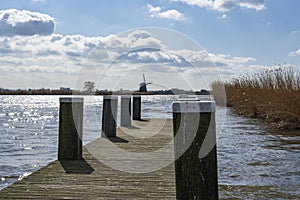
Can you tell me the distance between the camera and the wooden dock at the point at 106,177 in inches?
164

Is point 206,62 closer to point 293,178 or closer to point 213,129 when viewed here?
point 293,178

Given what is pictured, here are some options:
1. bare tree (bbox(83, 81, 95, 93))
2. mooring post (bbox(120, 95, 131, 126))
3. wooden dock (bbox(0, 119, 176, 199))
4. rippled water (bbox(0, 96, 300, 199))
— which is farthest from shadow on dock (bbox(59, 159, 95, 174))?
mooring post (bbox(120, 95, 131, 126))

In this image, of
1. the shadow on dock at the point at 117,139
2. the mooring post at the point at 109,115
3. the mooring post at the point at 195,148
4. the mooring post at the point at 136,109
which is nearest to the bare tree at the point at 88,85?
the mooring post at the point at 109,115

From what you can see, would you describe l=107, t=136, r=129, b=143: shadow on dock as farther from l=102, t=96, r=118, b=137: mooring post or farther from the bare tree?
the bare tree

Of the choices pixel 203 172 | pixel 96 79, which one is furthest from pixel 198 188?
pixel 96 79

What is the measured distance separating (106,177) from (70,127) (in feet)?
3.94

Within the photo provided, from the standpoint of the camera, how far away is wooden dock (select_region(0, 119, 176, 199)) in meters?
4.16

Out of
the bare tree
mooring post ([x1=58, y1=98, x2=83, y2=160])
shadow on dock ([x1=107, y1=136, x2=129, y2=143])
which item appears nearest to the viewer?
mooring post ([x1=58, y1=98, x2=83, y2=160])

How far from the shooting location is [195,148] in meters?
3.22

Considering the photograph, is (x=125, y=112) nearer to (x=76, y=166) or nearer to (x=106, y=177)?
(x=76, y=166)

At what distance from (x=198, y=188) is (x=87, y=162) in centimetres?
286

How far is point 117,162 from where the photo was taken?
19.6 feet

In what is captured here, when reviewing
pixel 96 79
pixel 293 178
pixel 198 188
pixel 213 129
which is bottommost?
pixel 293 178

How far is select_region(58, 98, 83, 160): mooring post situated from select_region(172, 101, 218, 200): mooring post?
9.19 feet
